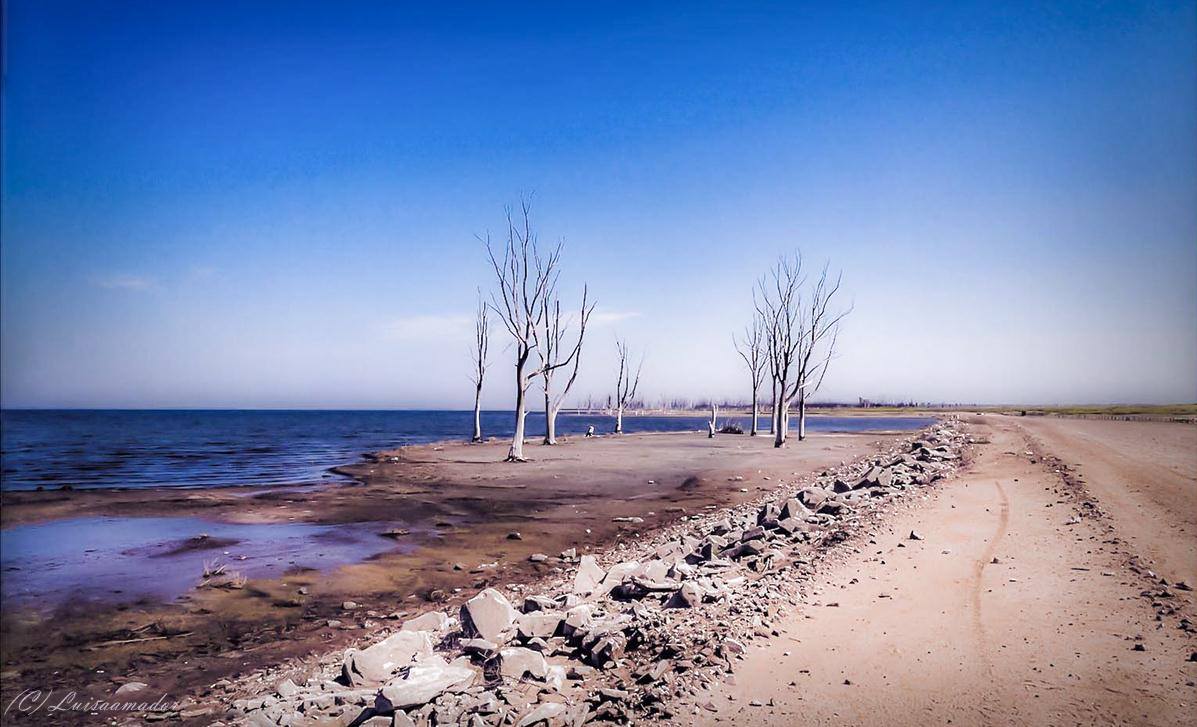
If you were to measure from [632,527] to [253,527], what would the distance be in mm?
7326

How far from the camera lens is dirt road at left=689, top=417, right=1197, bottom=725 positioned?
3932mm

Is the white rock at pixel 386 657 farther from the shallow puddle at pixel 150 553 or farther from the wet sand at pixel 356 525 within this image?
the shallow puddle at pixel 150 553

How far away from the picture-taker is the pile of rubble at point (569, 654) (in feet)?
13.0

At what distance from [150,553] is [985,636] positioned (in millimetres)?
11325

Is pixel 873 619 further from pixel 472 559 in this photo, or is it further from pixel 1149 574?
pixel 472 559

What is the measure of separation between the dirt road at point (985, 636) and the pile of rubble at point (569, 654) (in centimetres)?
37

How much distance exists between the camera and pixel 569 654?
4695mm

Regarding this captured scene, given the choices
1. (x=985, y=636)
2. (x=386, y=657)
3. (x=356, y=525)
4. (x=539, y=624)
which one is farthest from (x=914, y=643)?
(x=356, y=525)

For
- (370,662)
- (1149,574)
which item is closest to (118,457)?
(370,662)

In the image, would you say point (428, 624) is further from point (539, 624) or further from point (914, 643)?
point (914, 643)

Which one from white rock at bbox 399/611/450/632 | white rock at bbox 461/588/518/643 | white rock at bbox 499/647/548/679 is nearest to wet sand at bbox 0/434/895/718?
white rock at bbox 399/611/450/632

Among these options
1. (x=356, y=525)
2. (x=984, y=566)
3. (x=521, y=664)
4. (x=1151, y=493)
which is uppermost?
(x=1151, y=493)

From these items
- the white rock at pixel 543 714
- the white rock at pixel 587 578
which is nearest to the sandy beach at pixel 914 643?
the white rock at pixel 543 714

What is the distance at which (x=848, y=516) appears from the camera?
29.5 ft
